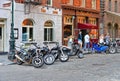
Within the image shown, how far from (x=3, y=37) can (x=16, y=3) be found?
2.91 meters

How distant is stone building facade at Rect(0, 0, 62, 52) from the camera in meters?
24.5

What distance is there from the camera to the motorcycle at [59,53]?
19.1 meters

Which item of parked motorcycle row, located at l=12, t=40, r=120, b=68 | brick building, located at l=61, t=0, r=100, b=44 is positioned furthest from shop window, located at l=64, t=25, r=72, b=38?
parked motorcycle row, located at l=12, t=40, r=120, b=68

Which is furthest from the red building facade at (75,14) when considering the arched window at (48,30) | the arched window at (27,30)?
the arched window at (27,30)

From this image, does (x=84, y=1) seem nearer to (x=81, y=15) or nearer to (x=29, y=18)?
(x=81, y=15)

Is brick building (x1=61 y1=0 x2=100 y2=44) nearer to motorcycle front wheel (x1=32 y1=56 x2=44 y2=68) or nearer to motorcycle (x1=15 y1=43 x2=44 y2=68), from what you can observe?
motorcycle (x1=15 y1=43 x2=44 y2=68)

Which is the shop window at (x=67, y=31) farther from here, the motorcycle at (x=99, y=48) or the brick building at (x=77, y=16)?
the motorcycle at (x=99, y=48)

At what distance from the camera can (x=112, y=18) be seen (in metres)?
40.1

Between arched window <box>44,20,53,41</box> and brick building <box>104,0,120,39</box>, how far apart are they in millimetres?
11182

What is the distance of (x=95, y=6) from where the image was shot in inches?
1444

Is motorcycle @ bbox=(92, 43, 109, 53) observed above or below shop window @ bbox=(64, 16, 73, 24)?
below

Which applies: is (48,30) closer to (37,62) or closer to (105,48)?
(105,48)

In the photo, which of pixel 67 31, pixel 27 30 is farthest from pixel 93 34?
pixel 27 30

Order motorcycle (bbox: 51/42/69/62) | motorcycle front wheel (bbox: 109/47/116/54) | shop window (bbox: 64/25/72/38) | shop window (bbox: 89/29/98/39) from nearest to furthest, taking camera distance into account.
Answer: motorcycle (bbox: 51/42/69/62), motorcycle front wheel (bbox: 109/47/116/54), shop window (bbox: 64/25/72/38), shop window (bbox: 89/29/98/39)
